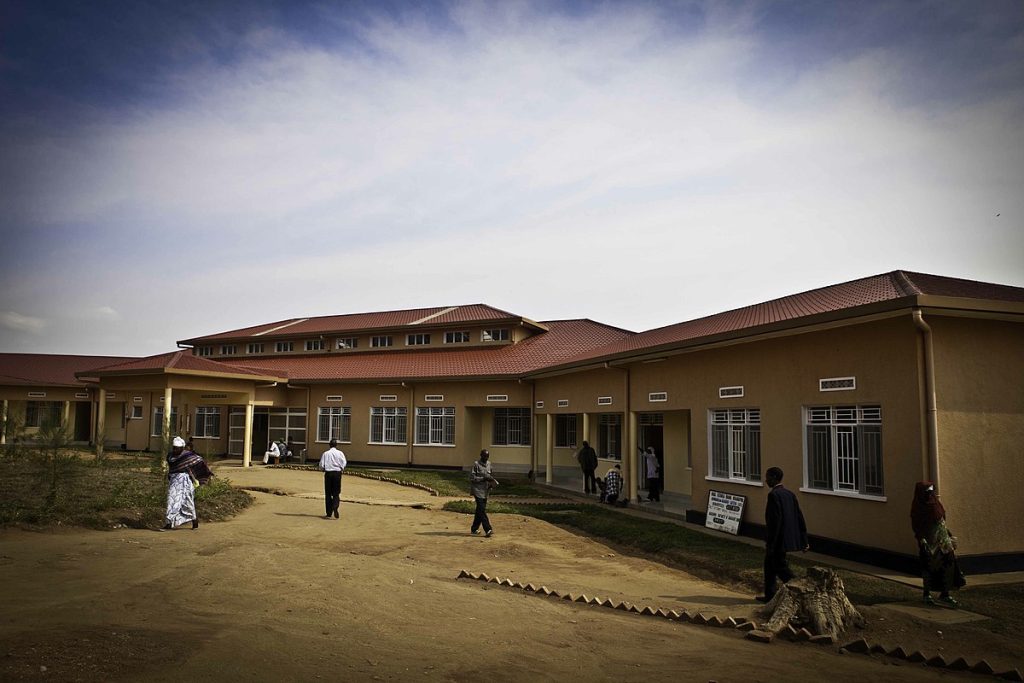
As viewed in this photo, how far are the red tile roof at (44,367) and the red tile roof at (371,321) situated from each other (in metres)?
5.07

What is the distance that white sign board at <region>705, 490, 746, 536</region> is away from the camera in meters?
13.2

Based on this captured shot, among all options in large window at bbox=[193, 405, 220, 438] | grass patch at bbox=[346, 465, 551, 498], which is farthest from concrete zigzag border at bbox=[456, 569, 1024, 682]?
large window at bbox=[193, 405, 220, 438]

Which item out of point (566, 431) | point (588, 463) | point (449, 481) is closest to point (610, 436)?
point (588, 463)

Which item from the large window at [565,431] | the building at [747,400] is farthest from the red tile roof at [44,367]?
the large window at [565,431]

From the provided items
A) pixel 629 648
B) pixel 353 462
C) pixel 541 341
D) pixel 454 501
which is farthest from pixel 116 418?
pixel 629 648

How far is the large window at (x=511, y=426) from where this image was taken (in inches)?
1000

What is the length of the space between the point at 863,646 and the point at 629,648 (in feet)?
7.05

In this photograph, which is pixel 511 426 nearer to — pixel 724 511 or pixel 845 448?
pixel 724 511

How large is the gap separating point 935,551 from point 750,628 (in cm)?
265

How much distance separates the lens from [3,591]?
7.54 meters

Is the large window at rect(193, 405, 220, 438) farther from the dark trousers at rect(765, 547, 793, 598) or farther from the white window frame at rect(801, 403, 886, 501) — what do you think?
the dark trousers at rect(765, 547, 793, 598)

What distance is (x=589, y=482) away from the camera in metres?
19.9

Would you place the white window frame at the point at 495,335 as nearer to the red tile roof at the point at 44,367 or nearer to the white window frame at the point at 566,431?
the white window frame at the point at 566,431

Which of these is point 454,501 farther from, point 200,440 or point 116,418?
point 116,418
